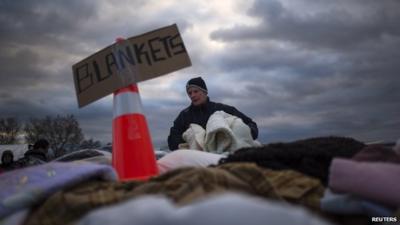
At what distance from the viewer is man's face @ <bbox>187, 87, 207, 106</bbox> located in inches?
124

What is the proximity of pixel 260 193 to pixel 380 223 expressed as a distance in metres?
0.26

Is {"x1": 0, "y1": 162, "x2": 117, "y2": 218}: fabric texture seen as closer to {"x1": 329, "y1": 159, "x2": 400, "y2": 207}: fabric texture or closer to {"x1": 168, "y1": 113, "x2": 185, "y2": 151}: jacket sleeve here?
{"x1": 329, "y1": 159, "x2": 400, "y2": 207}: fabric texture

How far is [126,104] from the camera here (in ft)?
4.56

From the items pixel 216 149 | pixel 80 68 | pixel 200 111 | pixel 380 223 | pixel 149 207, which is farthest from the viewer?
pixel 200 111

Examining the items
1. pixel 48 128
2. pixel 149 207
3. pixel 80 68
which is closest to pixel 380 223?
pixel 149 207

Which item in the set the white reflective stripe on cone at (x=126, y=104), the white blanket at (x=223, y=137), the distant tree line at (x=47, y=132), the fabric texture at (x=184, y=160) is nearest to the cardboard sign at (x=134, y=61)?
the white reflective stripe on cone at (x=126, y=104)

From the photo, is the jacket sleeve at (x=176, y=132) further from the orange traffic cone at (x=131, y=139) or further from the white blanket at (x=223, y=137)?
the orange traffic cone at (x=131, y=139)

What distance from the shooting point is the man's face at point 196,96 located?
3.15 m

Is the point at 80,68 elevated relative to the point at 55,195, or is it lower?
elevated

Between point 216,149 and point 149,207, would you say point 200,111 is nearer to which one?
point 216,149

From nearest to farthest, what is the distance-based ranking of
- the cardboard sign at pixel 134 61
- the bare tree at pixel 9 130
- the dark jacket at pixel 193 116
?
the cardboard sign at pixel 134 61
the dark jacket at pixel 193 116
the bare tree at pixel 9 130

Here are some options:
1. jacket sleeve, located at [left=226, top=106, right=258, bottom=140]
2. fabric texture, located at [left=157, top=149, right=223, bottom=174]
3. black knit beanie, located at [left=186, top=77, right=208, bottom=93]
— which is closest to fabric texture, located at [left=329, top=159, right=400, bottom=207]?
fabric texture, located at [left=157, top=149, right=223, bottom=174]

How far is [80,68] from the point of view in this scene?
1.47 meters

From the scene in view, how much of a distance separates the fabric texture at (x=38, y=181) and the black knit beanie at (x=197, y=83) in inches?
90.6
